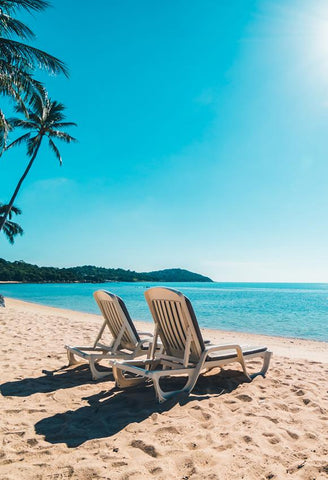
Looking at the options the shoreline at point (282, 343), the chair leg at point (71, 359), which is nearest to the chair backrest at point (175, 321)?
the chair leg at point (71, 359)

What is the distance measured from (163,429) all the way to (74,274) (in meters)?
108

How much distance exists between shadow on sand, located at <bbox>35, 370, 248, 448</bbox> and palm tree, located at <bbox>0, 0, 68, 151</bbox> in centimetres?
1072

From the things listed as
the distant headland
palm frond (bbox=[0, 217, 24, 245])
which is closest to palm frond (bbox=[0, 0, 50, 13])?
palm frond (bbox=[0, 217, 24, 245])

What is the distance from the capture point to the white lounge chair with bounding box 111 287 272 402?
12.5 feet

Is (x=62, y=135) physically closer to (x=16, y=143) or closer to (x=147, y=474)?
(x=16, y=143)

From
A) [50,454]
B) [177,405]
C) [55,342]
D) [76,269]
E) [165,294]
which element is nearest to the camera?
[50,454]

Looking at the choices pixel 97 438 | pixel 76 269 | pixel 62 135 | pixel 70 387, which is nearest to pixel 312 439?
pixel 97 438

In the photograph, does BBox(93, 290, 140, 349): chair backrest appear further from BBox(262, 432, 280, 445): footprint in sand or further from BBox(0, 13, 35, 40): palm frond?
BBox(0, 13, 35, 40): palm frond

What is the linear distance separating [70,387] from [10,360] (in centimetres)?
180

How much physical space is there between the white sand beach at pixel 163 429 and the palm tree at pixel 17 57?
9999mm

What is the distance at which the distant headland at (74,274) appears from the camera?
8806 centimetres

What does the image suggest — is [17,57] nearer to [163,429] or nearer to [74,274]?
[163,429]

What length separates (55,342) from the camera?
7387 millimetres

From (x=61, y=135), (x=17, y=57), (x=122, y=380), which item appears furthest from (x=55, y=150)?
(x=122, y=380)
